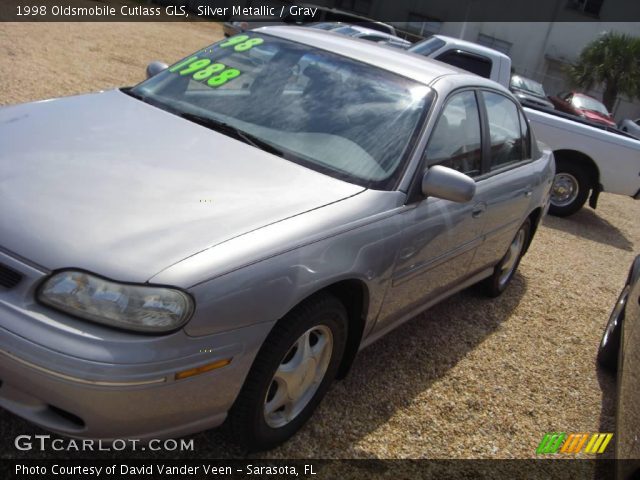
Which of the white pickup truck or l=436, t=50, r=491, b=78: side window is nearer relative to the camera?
the white pickup truck

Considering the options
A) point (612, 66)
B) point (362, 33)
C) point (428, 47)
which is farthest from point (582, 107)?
point (612, 66)

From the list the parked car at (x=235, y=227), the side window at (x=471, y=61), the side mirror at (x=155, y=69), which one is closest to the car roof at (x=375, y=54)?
the parked car at (x=235, y=227)

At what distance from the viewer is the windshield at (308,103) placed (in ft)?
10.1

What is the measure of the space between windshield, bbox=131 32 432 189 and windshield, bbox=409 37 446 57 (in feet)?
17.4

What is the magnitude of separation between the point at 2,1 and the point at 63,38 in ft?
15.6

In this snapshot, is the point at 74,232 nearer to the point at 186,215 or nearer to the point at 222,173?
the point at 186,215

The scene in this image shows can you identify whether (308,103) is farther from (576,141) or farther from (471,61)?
(576,141)

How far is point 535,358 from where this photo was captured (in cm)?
441

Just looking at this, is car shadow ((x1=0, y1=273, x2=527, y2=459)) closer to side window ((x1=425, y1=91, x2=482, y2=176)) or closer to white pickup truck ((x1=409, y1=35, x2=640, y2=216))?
side window ((x1=425, y1=91, x2=482, y2=176))

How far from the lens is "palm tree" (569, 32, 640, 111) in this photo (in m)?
26.2

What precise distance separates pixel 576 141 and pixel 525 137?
14.4 feet

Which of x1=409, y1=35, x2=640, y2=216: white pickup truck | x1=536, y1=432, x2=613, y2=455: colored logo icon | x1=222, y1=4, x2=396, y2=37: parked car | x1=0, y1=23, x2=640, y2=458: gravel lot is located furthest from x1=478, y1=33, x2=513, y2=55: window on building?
x1=536, y1=432, x2=613, y2=455: colored logo icon

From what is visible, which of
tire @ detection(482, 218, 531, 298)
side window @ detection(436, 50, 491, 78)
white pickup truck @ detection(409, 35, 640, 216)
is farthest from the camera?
side window @ detection(436, 50, 491, 78)

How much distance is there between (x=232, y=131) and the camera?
10.4 feet
